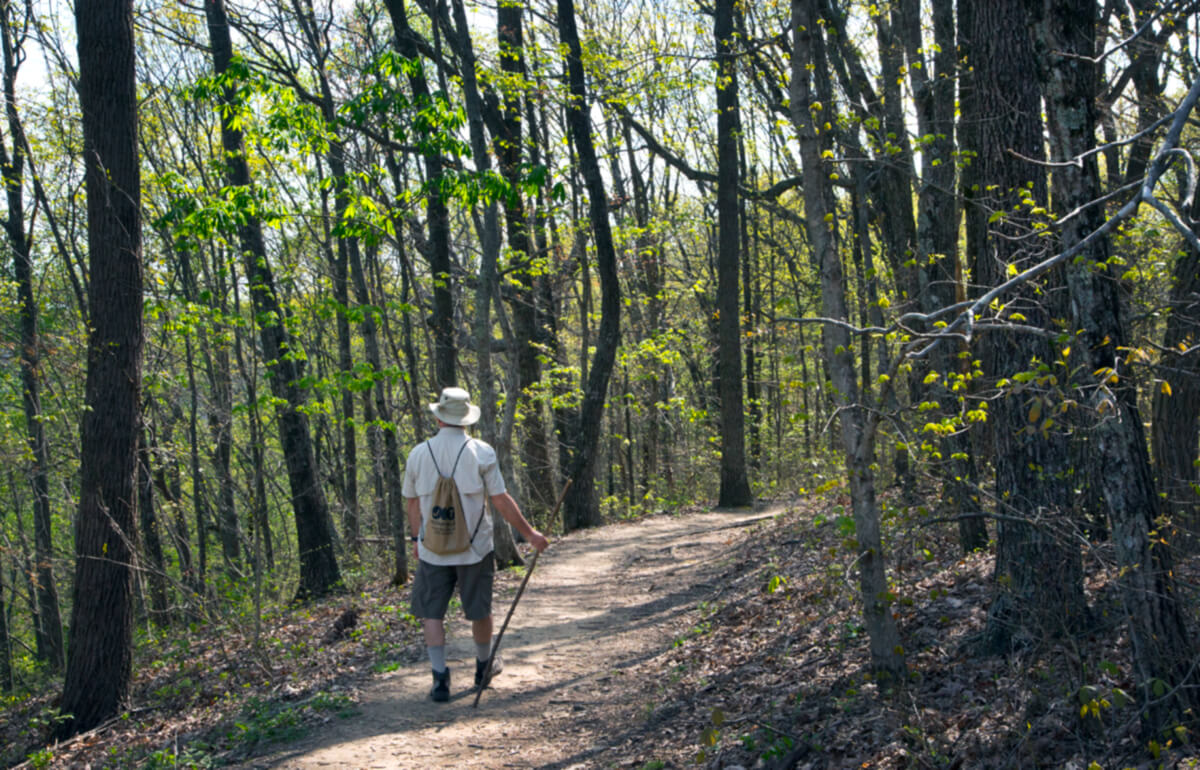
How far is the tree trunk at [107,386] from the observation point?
745 cm

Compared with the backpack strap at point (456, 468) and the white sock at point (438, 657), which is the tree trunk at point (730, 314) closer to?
the backpack strap at point (456, 468)

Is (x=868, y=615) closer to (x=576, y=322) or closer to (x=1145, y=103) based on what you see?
(x=1145, y=103)

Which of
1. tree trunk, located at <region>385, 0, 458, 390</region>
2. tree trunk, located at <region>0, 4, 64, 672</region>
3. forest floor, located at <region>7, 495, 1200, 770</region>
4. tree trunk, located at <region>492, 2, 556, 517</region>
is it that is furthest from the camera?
tree trunk, located at <region>492, 2, 556, 517</region>

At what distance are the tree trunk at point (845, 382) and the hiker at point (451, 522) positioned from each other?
7.55ft

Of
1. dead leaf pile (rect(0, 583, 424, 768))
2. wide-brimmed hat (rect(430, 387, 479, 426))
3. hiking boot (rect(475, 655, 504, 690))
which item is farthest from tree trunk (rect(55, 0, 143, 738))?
hiking boot (rect(475, 655, 504, 690))

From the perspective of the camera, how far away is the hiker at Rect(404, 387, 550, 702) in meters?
6.10

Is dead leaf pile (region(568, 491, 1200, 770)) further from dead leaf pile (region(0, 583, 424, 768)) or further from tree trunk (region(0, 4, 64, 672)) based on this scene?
tree trunk (region(0, 4, 64, 672))

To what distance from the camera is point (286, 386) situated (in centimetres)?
1194

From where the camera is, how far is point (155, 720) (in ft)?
24.2

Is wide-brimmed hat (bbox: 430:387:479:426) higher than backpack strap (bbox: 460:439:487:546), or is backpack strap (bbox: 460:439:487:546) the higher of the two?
wide-brimmed hat (bbox: 430:387:479:426)

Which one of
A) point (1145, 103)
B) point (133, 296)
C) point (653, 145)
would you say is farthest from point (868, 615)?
point (653, 145)

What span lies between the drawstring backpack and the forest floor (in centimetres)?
122

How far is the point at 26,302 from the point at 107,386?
31.3 ft

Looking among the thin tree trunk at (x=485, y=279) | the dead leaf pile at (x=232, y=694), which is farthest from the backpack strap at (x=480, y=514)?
the thin tree trunk at (x=485, y=279)
